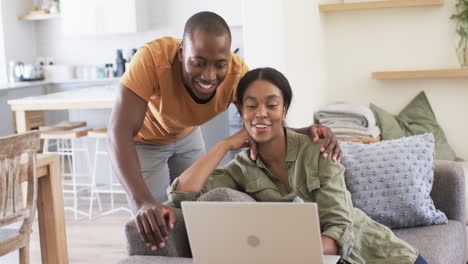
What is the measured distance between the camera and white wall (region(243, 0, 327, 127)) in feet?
11.0

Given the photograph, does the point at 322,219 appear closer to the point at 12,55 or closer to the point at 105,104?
the point at 105,104

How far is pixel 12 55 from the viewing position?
24.3 ft

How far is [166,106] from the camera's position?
97.0 inches

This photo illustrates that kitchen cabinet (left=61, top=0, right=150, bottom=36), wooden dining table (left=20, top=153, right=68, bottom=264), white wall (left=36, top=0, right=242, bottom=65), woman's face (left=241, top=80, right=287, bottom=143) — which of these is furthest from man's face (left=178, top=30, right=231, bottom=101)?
kitchen cabinet (left=61, top=0, right=150, bottom=36)

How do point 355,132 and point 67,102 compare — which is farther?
point 67,102

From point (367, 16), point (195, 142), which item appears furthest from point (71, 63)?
point (195, 142)

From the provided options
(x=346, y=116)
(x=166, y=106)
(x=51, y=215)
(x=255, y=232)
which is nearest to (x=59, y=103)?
(x=51, y=215)

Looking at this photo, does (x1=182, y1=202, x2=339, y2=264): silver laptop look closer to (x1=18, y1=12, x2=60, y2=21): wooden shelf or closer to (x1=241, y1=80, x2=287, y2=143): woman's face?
(x1=241, y1=80, x2=287, y2=143): woman's face

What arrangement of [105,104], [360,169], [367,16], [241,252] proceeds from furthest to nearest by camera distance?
[105,104], [367,16], [360,169], [241,252]

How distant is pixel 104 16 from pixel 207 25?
4.95 meters

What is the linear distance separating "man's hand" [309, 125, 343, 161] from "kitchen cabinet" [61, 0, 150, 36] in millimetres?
4730

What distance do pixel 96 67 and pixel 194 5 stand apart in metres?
1.33

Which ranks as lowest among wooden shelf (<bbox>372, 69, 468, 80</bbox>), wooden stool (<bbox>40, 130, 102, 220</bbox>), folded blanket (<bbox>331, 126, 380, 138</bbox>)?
wooden stool (<bbox>40, 130, 102, 220</bbox>)

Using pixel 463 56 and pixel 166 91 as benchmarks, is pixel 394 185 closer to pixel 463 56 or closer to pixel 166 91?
pixel 166 91
